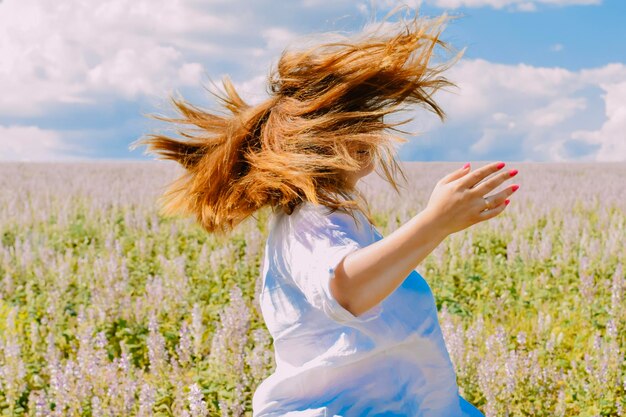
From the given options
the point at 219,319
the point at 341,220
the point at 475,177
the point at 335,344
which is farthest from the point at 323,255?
the point at 219,319

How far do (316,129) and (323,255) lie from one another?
1.54 ft

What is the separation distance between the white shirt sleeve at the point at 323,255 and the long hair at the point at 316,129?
75mm

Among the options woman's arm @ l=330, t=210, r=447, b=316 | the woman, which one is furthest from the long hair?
woman's arm @ l=330, t=210, r=447, b=316

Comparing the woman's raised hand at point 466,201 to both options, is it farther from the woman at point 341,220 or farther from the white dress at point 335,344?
the white dress at point 335,344

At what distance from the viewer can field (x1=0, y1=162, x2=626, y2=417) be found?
12.2 ft

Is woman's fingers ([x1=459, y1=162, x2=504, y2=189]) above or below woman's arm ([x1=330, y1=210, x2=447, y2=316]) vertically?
above

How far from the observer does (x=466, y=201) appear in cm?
173

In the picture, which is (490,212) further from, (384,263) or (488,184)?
(384,263)

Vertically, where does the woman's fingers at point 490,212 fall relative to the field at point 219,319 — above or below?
above

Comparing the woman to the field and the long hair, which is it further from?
the field

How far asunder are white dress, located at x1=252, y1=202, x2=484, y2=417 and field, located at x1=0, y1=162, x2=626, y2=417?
0.41 meters

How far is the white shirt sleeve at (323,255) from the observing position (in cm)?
176

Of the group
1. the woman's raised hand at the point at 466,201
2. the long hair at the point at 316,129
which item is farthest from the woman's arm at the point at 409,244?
the long hair at the point at 316,129

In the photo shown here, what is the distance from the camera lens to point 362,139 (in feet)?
6.85
